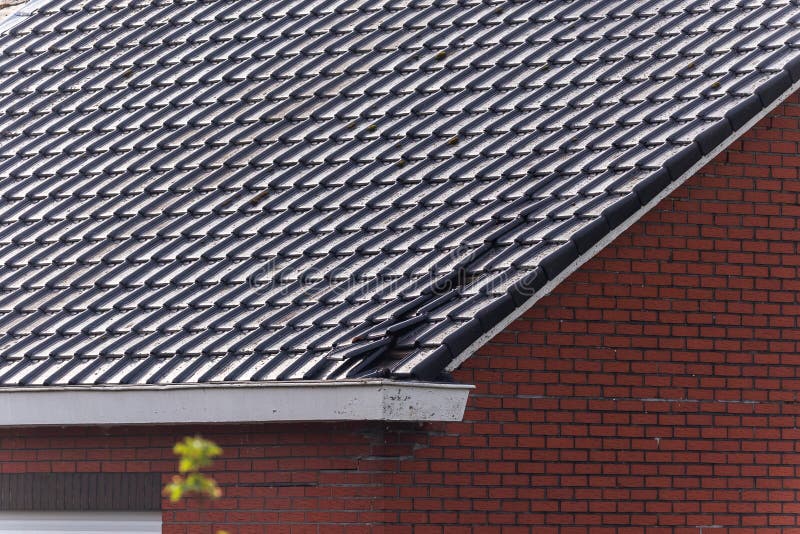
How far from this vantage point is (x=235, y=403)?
21.8ft

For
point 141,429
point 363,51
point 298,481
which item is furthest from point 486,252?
point 363,51

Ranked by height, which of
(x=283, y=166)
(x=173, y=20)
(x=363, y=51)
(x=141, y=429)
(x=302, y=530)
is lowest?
(x=302, y=530)

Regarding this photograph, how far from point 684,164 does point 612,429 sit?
144cm

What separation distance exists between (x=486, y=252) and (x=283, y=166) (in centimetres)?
178

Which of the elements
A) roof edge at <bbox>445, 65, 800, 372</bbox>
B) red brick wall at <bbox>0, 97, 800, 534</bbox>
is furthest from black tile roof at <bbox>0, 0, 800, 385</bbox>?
red brick wall at <bbox>0, 97, 800, 534</bbox>

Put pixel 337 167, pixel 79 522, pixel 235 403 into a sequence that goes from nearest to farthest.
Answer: pixel 235 403 → pixel 79 522 → pixel 337 167

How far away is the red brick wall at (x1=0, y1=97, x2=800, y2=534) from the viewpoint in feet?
22.6

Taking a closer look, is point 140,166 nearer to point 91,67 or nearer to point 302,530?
point 91,67

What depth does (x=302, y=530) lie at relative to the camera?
6922 mm

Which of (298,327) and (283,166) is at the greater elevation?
(283,166)

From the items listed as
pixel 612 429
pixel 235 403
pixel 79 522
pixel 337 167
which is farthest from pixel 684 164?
pixel 79 522

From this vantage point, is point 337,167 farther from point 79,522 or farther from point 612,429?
point 79,522

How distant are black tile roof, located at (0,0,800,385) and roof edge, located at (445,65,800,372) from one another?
18mm

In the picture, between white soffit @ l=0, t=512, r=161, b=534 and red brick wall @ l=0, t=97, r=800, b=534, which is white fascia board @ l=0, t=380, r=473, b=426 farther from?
white soffit @ l=0, t=512, r=161, b=534
